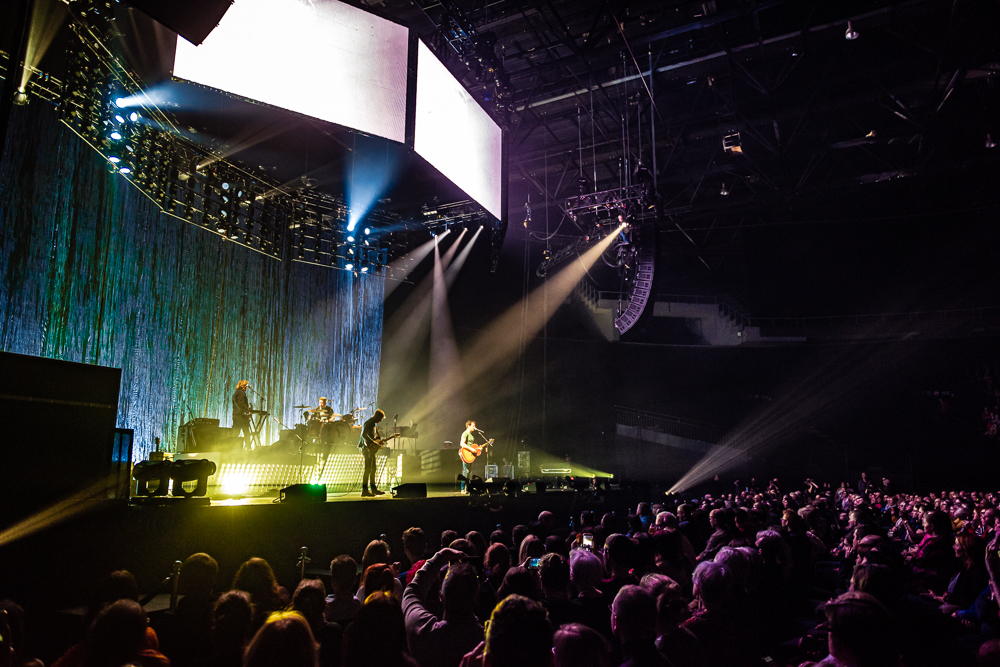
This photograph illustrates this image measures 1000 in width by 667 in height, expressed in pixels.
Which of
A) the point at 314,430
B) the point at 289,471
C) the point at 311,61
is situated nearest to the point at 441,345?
the point at 314,430

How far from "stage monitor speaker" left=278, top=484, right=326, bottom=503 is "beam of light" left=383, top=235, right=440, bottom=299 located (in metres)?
8.13

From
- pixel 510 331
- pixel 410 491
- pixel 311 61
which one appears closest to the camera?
pixel 311 61

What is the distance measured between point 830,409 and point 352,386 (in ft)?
47.4

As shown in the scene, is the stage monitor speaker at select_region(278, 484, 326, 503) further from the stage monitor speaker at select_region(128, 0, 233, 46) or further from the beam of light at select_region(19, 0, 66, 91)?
the beam of light at select_region(19, 0, 66, 91)

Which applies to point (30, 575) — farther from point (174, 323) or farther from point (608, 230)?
point (608, 230)

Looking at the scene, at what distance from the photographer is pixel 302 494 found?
20.0 feet

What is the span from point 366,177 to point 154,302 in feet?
13.4

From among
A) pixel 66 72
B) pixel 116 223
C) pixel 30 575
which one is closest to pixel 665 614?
pixel 30 575

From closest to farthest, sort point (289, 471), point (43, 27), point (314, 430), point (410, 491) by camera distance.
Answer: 1. point (43, 27)
2. point (410, 491)
3. point (289, 471)
4. point (314, 430)

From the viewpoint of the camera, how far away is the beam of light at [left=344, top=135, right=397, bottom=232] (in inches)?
372

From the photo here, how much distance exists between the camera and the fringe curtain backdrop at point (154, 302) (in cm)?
700

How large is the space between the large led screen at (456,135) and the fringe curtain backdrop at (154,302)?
182 inches

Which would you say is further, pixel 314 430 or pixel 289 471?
pixel 314 430

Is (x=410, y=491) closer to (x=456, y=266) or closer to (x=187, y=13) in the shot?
(x=187, y=13)
